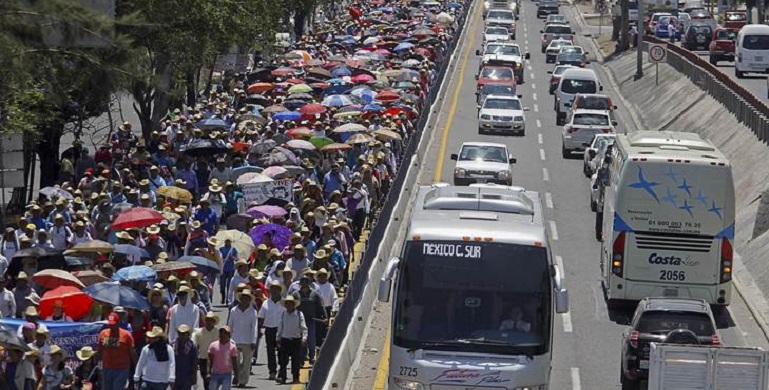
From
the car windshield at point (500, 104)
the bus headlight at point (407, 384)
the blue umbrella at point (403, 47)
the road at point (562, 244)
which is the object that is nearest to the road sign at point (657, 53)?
the road at point (562, 244)

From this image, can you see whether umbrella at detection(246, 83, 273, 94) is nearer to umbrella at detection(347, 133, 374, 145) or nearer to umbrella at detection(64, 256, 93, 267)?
umbrella at detection(347, 133, 374, 145)

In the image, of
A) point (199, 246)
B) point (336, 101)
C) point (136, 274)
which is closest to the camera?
point (136, 274)

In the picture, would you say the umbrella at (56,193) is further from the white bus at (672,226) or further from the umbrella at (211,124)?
the umbrella at (211,124)

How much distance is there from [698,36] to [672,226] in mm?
55683

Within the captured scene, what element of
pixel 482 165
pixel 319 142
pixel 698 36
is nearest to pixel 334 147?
pixel 319 142

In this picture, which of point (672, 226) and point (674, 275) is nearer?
point (672, 226)

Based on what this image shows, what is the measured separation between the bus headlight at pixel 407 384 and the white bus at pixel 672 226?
9.68 meters

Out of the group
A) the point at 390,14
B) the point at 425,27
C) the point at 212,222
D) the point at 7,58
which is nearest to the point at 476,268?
the point at 7,58

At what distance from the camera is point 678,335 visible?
72.8 feet

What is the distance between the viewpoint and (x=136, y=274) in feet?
71.5

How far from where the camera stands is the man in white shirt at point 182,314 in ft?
67.1

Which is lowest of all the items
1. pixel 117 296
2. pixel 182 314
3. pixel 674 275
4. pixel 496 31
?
pixel 496 31

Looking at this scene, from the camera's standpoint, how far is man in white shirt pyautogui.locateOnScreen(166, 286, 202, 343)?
20453 millimetres

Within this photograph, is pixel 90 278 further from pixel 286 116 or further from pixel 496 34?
pixel 496 34
